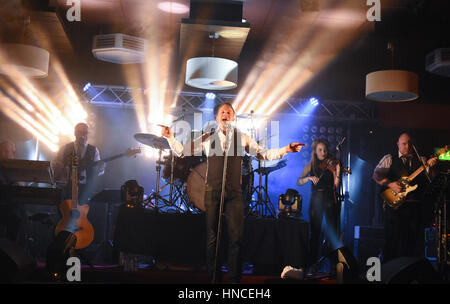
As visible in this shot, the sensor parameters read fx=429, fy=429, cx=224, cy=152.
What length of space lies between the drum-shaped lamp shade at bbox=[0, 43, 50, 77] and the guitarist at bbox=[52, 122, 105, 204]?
4.00 feet

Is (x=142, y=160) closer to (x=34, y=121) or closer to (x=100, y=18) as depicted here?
(x=34, y=121)

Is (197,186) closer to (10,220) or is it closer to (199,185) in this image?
(199,185)

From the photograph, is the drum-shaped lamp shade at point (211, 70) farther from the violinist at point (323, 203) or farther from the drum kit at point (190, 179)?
the violinist at point (323, 203)

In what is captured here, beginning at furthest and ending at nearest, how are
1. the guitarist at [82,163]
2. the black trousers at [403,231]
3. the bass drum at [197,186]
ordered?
the guitarist at [82,163]
the bass drum at [197,186]
the black trousers at [403,231]

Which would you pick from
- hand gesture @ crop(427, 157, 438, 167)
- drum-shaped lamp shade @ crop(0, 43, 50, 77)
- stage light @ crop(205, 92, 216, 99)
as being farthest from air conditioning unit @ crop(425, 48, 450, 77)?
drum-shaped lamp shade @ crop(0, 43, 50, 77)

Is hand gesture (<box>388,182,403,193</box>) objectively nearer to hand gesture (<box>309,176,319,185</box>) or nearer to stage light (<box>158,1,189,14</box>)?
hand gesture (<box>309,176,319,185</box>)

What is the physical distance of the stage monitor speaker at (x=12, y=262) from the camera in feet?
13.0

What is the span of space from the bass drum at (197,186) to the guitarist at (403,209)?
99.4 inches

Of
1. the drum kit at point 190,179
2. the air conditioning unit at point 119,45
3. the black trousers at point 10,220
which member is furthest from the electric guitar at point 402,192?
the black trousers at point 10,220

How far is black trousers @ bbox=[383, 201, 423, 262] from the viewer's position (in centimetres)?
573

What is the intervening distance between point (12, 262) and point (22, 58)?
329cm

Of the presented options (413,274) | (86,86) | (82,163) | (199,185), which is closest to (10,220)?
(82,163)

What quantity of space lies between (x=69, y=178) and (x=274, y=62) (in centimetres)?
464

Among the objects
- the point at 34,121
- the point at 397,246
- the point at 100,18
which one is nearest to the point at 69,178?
the point at 100,18
